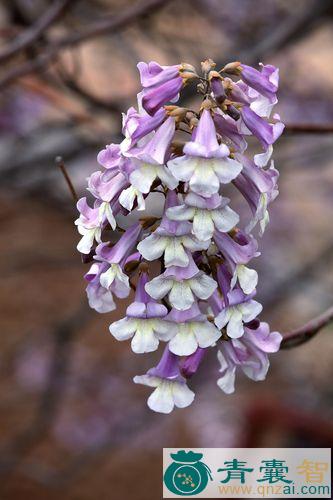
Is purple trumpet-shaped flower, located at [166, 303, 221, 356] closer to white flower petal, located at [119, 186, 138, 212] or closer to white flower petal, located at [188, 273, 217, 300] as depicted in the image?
white flower petal, located at [188, 273, 217, 300]

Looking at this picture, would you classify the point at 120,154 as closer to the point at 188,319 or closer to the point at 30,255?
the point at 188,319

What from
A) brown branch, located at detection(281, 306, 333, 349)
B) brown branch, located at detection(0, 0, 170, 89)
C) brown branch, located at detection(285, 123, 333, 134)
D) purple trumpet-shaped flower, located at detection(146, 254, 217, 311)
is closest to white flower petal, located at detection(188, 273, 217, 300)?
purple trumpet-shaped flower, located at detection(146, 254, 217, 311)

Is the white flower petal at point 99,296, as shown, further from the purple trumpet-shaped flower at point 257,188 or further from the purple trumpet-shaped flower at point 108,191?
the purple trumpet-shaped flower at point 257,188

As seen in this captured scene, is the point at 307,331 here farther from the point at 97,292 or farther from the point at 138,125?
Result: the point at 138,125

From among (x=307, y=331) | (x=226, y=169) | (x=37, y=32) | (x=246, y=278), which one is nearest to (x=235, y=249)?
(x=246, y=278)

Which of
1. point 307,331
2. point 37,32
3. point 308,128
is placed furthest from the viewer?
point 37,32

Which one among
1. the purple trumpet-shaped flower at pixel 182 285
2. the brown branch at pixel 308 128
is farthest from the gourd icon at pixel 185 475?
the purple trumpet-shaped flower at pixel 182 285

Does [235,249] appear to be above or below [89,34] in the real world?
below
